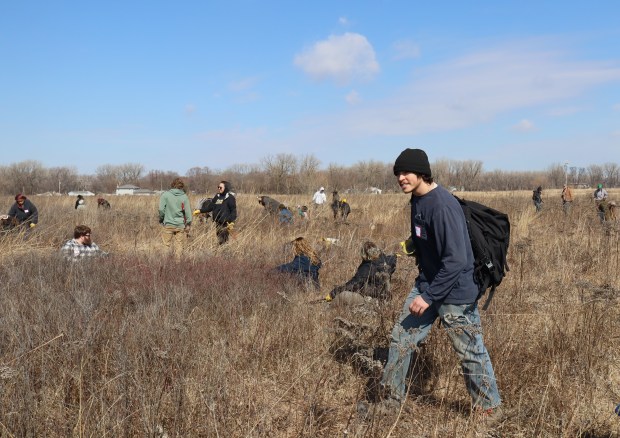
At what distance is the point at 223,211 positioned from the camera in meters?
9.48

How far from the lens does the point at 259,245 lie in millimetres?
8844

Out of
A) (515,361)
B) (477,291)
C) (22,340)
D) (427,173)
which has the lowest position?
(515,361)

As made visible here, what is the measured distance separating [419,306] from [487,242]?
1.96ft

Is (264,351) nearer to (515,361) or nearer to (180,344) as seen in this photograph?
(180,344)

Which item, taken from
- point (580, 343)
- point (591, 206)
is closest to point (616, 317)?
point (580, 343)

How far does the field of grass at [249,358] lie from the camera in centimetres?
265

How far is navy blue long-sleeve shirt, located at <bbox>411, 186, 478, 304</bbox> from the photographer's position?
2826 millimetres

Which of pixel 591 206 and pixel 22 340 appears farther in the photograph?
pixel 591 206

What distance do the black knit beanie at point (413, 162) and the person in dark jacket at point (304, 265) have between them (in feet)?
10.8

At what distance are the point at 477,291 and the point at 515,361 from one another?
1.03 metres

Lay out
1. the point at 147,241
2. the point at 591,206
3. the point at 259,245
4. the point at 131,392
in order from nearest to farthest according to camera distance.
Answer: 1. the point at 131,392
2. the point at 259,245
3. the point at 147,241
4. the point at 591,206

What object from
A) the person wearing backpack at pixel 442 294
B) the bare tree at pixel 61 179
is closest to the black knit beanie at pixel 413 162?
the person wearing backpack at pixel 442 294

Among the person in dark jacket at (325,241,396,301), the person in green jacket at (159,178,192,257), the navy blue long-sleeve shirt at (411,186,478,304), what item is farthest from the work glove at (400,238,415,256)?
the person in green jacket at (159,178,192,257)

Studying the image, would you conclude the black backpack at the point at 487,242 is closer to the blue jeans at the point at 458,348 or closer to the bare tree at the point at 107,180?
the blue jeans at the point at 458,348
